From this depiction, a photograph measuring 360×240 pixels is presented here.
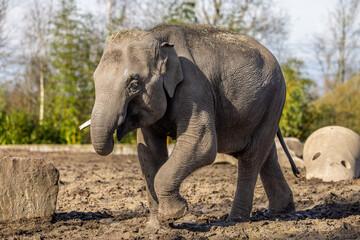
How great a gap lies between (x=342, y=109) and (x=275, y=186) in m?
11.4

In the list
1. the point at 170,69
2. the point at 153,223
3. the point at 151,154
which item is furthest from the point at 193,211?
the point at 170,69

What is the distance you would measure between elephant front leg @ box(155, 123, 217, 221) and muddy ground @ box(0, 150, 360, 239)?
0.24 meters

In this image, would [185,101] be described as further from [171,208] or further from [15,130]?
[15,130]

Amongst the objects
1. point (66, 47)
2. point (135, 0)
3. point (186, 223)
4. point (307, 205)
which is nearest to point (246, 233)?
point (186, 223)

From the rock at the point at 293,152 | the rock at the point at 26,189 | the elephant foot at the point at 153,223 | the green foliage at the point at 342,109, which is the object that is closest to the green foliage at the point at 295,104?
the green foliage at the point at 342,109

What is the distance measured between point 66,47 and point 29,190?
10.9m

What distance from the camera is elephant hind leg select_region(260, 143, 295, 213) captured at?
5.24 m

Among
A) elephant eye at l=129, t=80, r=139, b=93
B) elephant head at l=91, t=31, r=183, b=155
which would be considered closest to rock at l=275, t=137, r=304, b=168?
elephant head at l=91, t=31, r=183, b=155

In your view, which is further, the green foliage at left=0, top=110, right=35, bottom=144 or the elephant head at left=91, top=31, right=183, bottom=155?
the green foliage at left=0, top=110, right=35, bottom=144

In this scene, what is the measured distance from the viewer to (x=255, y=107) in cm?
433

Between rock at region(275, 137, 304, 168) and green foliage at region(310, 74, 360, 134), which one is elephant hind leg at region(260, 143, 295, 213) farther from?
green foliage at region(310, 74, 360, 134)

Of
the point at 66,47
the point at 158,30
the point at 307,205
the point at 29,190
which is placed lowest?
the point at 66,47

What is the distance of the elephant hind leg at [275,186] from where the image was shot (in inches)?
206

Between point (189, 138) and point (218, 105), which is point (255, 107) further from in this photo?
point (189, 138)
